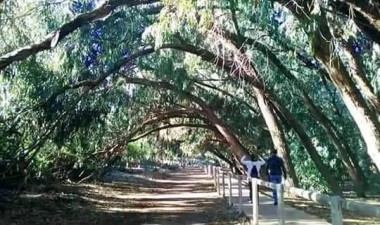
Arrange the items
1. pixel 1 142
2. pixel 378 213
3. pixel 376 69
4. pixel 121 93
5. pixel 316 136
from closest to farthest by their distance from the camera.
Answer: pixel 378 213
pixel 376 69
pixel 1 142
pixel 121 93
pixel 316 136

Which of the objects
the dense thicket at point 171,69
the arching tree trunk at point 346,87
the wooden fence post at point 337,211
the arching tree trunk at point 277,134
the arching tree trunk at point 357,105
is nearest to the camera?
the wooden fence post at point 337,211

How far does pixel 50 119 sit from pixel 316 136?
45.4 feet

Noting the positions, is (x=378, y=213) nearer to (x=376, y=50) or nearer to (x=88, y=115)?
(x=376, y=50)

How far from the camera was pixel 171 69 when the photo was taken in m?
17.5

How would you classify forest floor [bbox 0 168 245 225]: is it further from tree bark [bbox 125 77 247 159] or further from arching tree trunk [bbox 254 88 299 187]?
tree bark [bbox 125 77 247 159]

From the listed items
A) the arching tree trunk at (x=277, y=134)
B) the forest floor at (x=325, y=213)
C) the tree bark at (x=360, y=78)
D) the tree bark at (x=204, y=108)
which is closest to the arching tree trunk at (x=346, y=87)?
the tree bark at (x=360, y=78)

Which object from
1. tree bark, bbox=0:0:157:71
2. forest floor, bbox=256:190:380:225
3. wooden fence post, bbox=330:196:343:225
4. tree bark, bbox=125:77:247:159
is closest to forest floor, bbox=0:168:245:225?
forest floor, bbox=256:190:380:225

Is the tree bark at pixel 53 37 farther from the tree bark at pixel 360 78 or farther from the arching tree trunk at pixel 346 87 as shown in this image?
the tree bark at pixel 360 78

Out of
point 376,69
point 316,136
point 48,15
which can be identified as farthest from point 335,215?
point 316,136

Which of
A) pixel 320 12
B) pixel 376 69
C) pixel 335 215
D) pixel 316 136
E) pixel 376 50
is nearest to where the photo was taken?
pixel 335 215

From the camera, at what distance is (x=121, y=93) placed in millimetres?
21469

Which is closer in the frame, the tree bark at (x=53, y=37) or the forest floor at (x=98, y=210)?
the tree bark at (x=53, y=37)

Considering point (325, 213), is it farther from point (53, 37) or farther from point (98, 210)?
point (53, 37)

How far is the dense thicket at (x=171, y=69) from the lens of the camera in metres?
10.2
